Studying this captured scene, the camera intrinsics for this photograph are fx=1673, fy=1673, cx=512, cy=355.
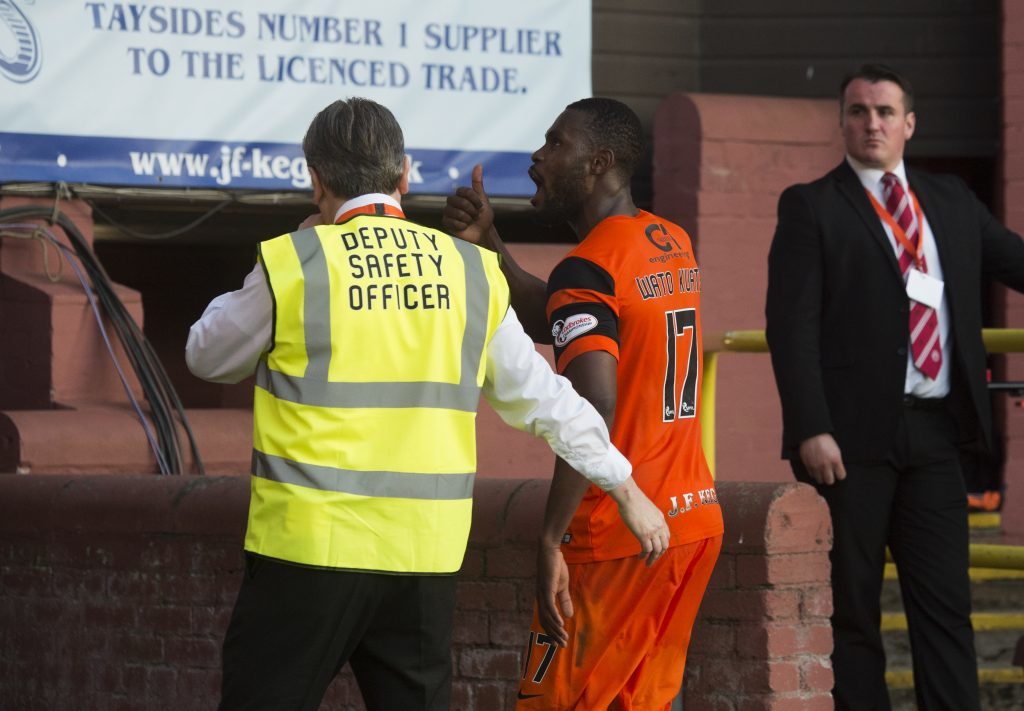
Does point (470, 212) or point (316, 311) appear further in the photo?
point (470, 212)

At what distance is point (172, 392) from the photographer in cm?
746

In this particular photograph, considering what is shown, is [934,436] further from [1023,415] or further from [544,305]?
[1023,415]

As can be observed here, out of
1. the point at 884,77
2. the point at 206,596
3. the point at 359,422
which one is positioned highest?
the point at 884,77

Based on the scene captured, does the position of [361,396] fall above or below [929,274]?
below

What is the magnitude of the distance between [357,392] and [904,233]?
2.50m

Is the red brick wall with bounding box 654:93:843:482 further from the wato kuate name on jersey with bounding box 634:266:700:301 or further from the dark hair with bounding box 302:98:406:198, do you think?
the dark hair with bounding box 302:98:406:198

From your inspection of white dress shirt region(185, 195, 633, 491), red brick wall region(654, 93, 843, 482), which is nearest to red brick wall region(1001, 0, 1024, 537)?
red brick wall region(654, 93, 843, 482)

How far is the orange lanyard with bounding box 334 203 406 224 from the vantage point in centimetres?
352

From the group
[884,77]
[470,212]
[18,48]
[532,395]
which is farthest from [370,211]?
[18,48]

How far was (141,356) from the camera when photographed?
7.42 m

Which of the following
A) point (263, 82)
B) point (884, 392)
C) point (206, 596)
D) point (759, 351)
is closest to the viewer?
point (884, 392)

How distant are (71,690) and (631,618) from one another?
2802 millimetres

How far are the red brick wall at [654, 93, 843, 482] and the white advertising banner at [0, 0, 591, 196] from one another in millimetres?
604

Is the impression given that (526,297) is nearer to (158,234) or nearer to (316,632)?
(316,632)
